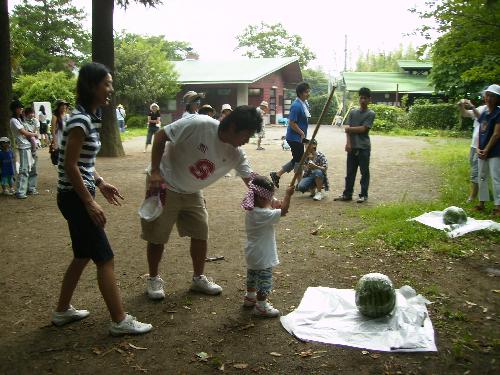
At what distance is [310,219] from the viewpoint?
6.87 metres

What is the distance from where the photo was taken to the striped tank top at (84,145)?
2.93 metres

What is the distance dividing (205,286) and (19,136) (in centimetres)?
597

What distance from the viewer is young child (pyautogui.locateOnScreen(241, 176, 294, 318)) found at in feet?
11.4

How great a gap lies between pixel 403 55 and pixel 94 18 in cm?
5306

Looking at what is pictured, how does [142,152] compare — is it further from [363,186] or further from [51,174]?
[363,186]

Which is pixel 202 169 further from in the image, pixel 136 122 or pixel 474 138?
pixel 136 122

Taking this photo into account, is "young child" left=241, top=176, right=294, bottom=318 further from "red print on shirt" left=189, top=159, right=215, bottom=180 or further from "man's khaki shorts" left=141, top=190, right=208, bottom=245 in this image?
"man's khaki shorts" left=141, top=190, right=208, bottom=245

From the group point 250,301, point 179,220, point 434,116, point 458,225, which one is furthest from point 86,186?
point 434,116

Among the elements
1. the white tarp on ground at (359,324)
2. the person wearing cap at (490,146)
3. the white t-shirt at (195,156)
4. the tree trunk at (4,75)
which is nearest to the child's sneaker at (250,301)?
the white tarp on ground at (359,324)

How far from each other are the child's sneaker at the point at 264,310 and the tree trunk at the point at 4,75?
350 inches

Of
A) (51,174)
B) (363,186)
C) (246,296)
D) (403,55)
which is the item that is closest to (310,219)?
(363,186)

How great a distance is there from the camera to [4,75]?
10336 millimetres

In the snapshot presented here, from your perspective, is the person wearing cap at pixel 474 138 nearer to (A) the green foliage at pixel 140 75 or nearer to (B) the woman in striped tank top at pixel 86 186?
(B) the woman in striped tank top at pixel 86 186

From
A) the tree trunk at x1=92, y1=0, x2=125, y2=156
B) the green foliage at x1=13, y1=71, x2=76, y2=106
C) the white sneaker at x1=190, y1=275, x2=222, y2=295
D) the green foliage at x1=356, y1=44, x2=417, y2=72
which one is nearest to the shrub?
the green foliage at x1=13, y1=71, x2=76, y2=106
